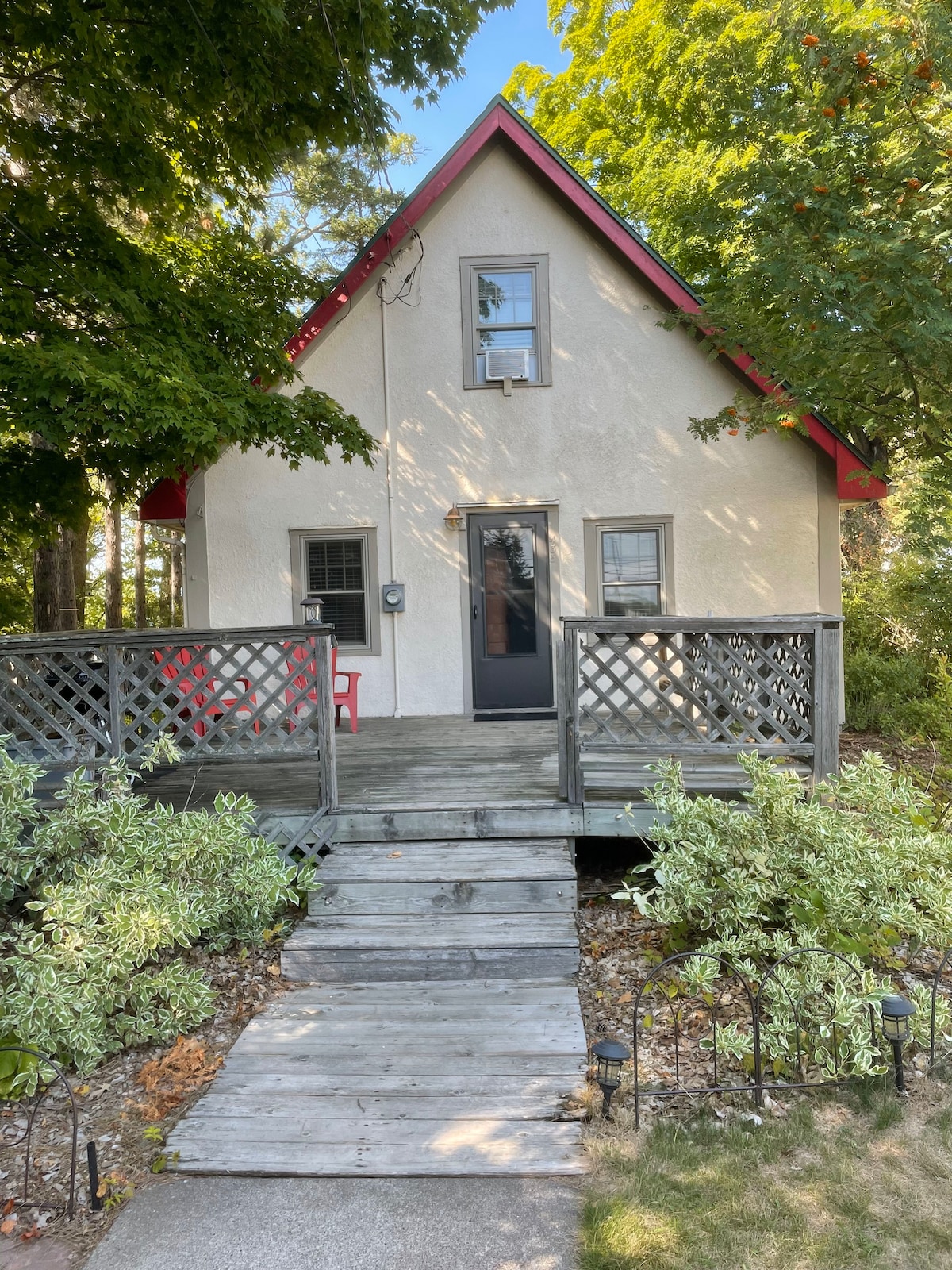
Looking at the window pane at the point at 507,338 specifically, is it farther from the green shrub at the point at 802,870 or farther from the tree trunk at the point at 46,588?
the tree trunk at the point at 46,588

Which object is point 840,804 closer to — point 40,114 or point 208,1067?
point 208,1067

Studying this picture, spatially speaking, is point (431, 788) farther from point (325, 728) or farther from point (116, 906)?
point (116, 906)

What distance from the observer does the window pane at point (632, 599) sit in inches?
340

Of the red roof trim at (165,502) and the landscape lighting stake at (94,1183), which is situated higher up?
the red roof trim at (165,502)

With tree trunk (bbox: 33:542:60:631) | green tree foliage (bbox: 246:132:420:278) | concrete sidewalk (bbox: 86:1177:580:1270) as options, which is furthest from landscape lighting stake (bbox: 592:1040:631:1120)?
green tree foliage (bbox: 246:132:420:278)

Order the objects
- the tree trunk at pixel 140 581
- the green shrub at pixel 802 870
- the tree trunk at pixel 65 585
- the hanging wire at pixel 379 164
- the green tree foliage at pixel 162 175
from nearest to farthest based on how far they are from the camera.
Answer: the green shrub at pixel 802 870 < the green tree foliage at pixel 162 175 < the hanging wire at pixel 379 164 < the tree trunk at pixel 65 585 < the tree trunk at pixel 140 581

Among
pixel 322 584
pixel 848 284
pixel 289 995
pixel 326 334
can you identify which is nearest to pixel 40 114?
pixel 326 334

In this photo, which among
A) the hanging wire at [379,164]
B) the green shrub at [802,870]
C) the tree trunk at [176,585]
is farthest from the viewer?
the tree trunk at [176,585]

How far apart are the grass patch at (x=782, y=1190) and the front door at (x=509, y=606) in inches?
226

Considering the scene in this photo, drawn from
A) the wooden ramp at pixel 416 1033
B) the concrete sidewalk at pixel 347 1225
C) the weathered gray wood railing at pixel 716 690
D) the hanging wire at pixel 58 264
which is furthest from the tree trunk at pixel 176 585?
the concrete sidewalk at pixel 347 1225

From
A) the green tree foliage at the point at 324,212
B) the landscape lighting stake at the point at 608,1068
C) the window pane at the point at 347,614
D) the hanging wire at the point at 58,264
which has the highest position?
the green tree foliage at the point at 324,212

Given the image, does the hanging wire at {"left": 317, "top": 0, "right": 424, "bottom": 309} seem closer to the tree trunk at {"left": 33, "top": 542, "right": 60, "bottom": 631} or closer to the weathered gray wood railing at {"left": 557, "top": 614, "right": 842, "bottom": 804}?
the weathered gray wood railing at {"left": 557, "top": 614, "right": 842, "bottom": 804}

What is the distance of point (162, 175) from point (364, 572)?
399 cm

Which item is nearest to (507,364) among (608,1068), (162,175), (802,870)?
(162,175)
